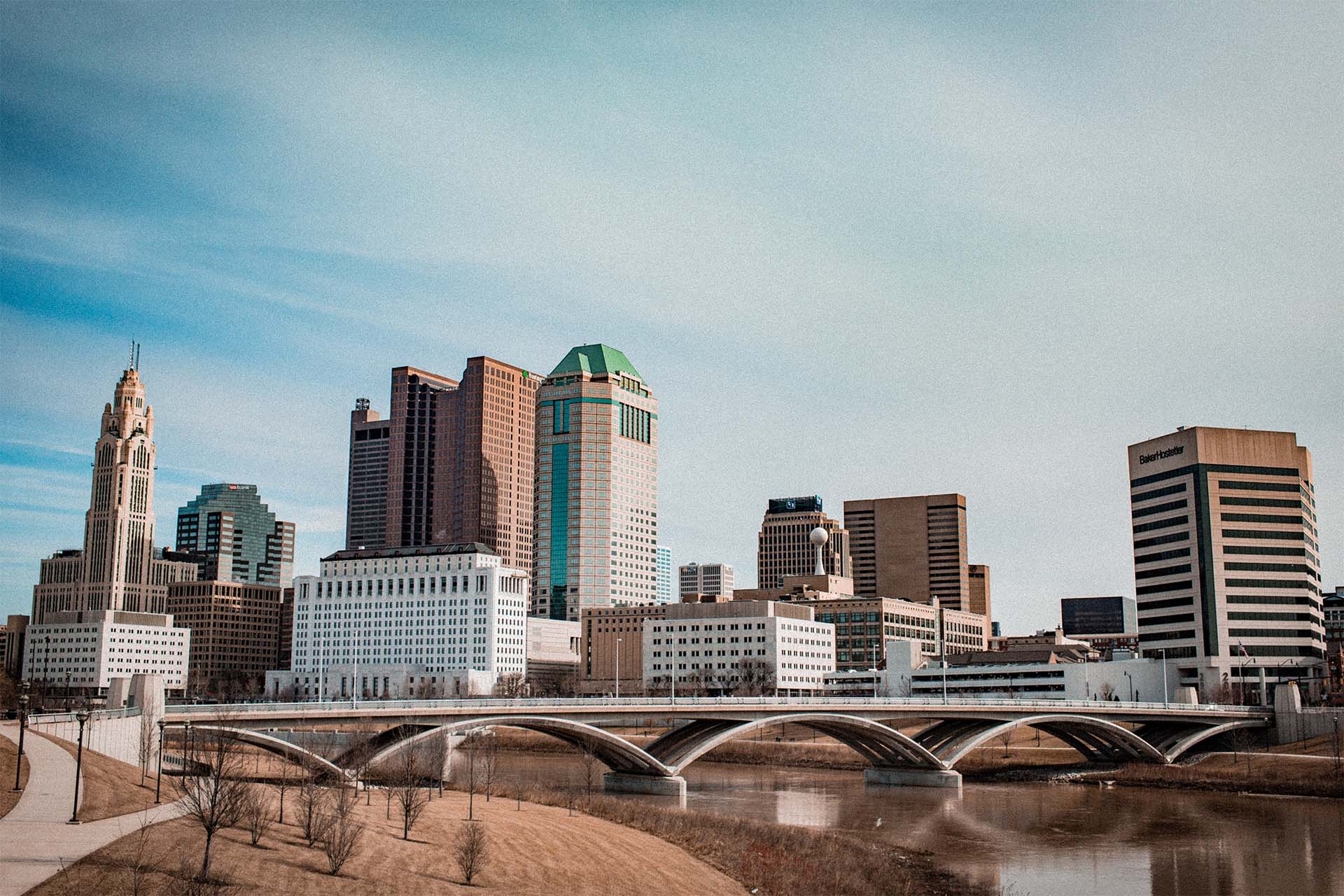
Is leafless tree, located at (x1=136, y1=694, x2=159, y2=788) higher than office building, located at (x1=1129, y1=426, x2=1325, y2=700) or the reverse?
the reverse

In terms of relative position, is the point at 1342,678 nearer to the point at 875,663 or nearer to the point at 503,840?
the point at 875,663

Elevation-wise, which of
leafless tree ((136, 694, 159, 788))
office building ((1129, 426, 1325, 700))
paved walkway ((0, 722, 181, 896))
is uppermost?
office building ((1129, 426, 1325, 700))

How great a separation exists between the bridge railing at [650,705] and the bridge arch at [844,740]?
1854mm

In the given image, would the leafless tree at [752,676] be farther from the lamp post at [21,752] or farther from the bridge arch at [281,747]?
the lamp post at [21,752]

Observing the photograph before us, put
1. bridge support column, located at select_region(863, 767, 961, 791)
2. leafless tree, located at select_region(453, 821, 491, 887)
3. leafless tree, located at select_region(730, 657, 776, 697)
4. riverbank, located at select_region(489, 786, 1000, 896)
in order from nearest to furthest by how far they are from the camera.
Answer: leafless tree, located at select_region(453, 821, 491, 887)
riverbank, located at select_region(489, 786, 1000, 896)
bridge support column, located at select_region(863, 767, 961, 791)
leafless tree, located at select_region(730, 657, 776, 697)

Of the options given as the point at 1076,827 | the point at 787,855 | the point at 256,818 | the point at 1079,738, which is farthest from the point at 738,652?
the point at 256,818

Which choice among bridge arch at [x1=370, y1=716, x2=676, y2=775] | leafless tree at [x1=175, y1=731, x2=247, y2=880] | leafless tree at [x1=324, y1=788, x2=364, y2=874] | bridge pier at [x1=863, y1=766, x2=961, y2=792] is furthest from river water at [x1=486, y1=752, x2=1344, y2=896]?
leafless tree at [x1=175, y1=731, x2=247, y2=880]

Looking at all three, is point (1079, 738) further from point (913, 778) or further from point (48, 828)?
point (48, 828)

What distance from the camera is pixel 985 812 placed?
269ft

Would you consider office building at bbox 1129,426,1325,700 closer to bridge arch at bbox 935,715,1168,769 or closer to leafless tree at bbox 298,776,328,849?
bridge arch at bbox 935,715,1168,769

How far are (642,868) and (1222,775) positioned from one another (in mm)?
71151

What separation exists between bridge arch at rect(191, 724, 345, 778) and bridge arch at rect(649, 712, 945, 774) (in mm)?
26598

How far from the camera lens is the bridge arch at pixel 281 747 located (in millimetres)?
65250

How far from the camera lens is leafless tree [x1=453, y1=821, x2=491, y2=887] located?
4022cm
